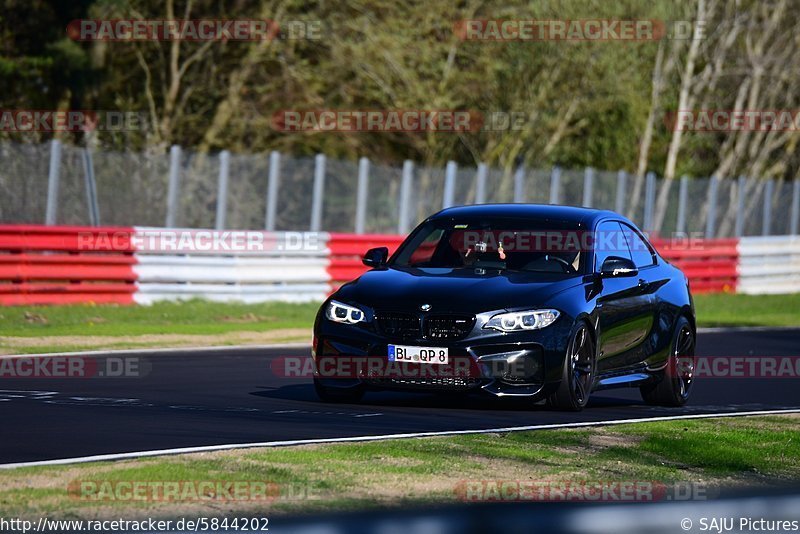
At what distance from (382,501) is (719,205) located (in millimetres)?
29905

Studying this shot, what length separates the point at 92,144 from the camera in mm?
27984

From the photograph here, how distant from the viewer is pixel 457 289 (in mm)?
11367

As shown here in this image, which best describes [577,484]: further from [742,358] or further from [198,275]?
[198,275]

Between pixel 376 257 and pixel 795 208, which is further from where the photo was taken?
pixel 795 208

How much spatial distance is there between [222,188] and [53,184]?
3256 millimetres

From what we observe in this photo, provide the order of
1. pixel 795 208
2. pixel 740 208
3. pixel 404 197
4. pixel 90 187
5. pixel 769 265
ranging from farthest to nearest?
pixel 795 208 < pixel 740 208 < pixel 769 265 < pixel 404 197 < pixel 90 187

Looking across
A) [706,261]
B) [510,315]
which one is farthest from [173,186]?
[510,315]

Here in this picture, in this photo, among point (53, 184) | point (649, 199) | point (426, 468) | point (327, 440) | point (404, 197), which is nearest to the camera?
point (426, 468)

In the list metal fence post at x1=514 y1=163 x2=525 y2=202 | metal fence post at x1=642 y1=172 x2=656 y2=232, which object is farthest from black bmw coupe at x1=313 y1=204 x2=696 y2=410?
metal fence post at x1=642 y1=172 x2=656 y2=232

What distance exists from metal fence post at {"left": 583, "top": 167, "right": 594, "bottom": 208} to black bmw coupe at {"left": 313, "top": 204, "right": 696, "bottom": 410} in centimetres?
1895

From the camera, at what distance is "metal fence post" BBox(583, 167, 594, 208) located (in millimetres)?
31969

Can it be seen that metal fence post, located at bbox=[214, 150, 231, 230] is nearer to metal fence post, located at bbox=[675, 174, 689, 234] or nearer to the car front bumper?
metal fence post, located at bbox=[675, 174, 689, 234]

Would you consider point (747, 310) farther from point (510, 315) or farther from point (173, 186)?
point (510, 315)

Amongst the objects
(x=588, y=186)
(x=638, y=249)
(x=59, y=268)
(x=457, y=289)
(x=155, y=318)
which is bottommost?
(x=155, y=318)
